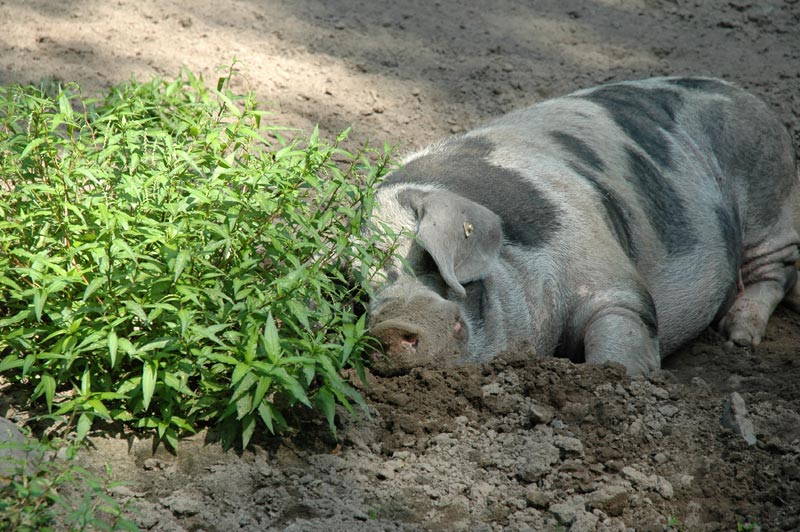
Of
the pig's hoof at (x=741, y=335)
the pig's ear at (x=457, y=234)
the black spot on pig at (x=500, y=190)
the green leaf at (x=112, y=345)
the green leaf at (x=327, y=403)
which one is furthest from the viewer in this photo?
the pig's hoof at (x=741, y=335)

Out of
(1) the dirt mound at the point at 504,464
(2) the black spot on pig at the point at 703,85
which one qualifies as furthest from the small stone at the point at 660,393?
(2) the black spot on pig at the point at 703,85

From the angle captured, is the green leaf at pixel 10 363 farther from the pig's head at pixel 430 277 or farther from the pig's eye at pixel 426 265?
the pig's eye at pixel 426 265

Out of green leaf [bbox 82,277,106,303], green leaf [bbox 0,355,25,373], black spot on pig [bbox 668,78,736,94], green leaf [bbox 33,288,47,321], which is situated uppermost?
green leaf [bbox 82,277,106,303]

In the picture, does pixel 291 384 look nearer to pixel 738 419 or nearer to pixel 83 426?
pixel 83 426

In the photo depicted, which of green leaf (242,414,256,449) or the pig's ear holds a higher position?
the pig's ear

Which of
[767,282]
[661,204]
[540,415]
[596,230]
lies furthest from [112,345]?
[767,282]

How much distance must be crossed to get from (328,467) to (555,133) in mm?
2279

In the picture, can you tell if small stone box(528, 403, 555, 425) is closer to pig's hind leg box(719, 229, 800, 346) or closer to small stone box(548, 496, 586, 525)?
small stone box(548, 496, 586, 525)

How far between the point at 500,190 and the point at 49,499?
7.47 ft

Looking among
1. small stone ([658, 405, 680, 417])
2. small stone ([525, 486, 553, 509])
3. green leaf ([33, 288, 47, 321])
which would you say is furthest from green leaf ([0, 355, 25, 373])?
small stone ([658, 405, 680, 417])

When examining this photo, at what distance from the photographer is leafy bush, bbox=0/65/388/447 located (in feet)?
9.30

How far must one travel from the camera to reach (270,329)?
9.14ft

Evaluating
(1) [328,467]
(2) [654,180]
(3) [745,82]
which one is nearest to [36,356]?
(1) [328,467]

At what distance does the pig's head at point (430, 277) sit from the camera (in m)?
3.35
